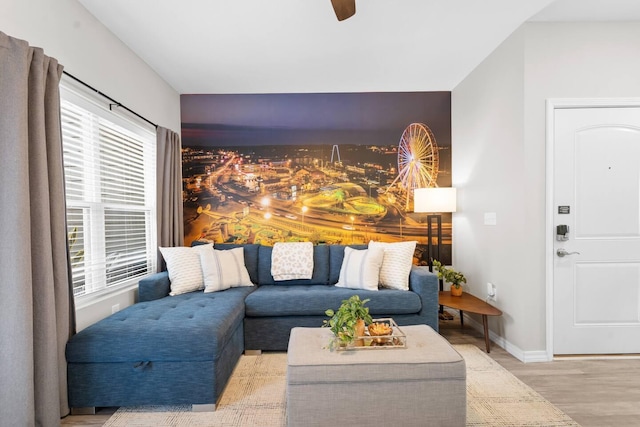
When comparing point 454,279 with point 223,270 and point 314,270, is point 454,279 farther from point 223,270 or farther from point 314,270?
point 223,270

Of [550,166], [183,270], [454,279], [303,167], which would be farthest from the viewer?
[303,167]

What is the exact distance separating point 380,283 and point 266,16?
250 centimetres

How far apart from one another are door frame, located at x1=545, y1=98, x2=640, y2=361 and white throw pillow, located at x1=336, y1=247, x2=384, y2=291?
1363 millimetres

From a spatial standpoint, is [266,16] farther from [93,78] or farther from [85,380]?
[85,380]

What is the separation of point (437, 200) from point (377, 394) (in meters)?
2.37

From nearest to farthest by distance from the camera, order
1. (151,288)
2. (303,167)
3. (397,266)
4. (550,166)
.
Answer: (550,166)
(151,288)
(397,266)
(303,167)

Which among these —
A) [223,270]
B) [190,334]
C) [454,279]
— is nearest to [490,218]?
[454,279]

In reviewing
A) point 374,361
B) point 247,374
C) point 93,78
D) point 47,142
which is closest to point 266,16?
point 93,78

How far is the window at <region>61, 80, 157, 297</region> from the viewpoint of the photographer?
2.31 meters

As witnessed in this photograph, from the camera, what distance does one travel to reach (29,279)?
1.68 m

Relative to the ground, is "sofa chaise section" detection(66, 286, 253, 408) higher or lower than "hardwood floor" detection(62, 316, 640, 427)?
higher

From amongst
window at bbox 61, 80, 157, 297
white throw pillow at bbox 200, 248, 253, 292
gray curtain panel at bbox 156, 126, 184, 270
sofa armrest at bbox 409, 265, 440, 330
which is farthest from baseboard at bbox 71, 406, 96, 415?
sofa armrest at bbox 409, 265, 440, 330

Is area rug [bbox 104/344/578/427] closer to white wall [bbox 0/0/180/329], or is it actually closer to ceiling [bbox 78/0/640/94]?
white wall [bbox 0/0/180/329]

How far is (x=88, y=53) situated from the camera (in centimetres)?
239
